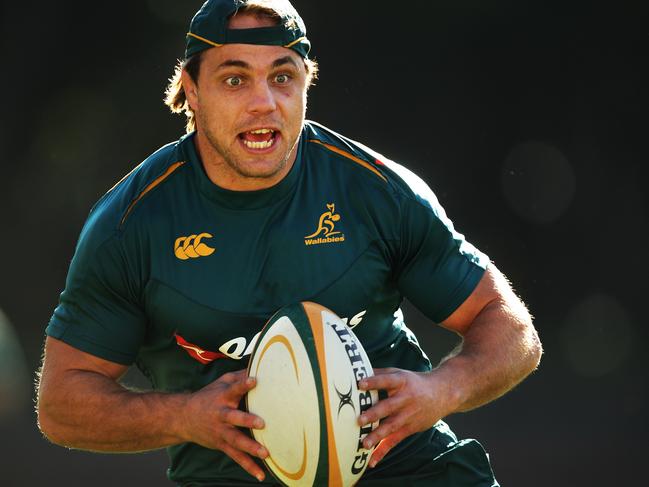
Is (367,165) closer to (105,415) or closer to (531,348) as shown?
(531,348)

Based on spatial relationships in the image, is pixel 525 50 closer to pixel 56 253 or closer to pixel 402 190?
pixel 56 253

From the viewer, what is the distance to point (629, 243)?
7.08m

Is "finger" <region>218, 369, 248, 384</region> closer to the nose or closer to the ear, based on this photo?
the nose

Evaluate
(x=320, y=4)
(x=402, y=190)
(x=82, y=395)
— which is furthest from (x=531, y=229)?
(x=82, y=395)

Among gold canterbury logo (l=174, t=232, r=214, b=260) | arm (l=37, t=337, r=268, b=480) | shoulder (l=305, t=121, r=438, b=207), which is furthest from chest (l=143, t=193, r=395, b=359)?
arm (l=37, t=337, r=268, b=480)

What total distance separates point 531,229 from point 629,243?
1.96ft

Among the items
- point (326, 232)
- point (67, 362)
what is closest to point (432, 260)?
point (326, 232)

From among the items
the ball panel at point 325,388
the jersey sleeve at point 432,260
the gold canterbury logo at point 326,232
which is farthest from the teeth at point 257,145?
the ball panel at point 325,388

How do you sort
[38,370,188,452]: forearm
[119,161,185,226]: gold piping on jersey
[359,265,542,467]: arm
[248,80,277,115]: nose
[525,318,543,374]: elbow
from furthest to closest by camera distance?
[525,318,543,374]: elbow, [119,161,185,226]: gold piping on jersey, [248,80,277,115]: nose, [38,370,188,452]: forearm, [359,265,542,467]: arm

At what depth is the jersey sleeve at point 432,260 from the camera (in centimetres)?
366

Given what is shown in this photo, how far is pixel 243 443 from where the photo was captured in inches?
121

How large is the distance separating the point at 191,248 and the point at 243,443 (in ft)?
2.43

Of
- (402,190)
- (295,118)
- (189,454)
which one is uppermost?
(295,118)

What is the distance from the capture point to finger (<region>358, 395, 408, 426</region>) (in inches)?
120
